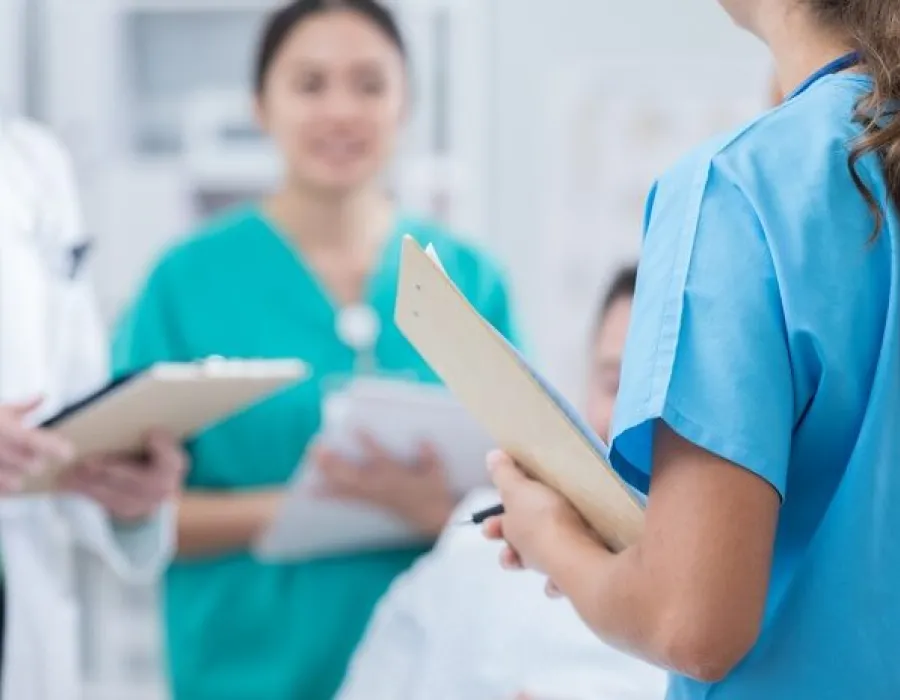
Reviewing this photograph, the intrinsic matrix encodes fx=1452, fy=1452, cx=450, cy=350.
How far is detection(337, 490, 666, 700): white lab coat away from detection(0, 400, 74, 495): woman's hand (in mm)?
454

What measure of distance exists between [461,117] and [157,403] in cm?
194

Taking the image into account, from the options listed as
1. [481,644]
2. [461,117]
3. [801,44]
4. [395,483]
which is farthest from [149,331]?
[461,117]

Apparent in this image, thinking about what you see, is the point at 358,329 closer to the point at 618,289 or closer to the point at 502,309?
the point at 502,309

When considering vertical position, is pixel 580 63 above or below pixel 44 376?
above

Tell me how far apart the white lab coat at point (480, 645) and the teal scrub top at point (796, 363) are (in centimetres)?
52

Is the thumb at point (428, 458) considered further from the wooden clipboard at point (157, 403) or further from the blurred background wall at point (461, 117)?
the blurred background wall at point (461, 117)

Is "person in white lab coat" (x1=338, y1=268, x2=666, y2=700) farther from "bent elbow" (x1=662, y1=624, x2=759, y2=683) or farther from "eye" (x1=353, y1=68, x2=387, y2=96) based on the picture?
"eye" (x1=353, y1=68, x2=387, y2=96)

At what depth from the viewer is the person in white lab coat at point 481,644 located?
1.55 m

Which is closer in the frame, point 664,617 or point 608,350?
point 664,617

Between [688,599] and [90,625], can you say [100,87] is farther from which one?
[688,599]

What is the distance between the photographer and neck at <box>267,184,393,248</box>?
7.71ft

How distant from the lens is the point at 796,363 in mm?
934

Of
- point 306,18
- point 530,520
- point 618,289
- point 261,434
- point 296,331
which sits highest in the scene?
point 306,18

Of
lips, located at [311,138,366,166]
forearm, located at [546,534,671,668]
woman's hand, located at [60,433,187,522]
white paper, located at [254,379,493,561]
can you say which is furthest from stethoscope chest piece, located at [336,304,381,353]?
forearm, located at [546,534,671,668]
